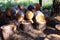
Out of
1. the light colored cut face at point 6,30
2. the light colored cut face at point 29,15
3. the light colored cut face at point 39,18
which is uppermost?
the light colored cut face at point 29,15

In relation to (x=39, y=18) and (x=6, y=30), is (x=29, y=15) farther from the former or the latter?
(x=6, y=30)

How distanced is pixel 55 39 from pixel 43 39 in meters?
0.11

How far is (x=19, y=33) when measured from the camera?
141 centimetres

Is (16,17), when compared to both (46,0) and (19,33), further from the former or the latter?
(46,0)

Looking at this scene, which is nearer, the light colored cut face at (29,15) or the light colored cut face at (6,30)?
the light colored cut face at (6,30)

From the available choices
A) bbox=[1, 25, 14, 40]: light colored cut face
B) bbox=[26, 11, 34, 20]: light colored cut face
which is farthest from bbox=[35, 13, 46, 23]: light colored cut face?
bbox=[1, 25, 14, 40]: light colored cut face

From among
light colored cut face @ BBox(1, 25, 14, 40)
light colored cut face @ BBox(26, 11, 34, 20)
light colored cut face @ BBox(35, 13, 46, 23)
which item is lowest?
light colored cut face @ BBox(1, 25, 14, 40)

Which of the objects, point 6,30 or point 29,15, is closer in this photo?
point 6,30

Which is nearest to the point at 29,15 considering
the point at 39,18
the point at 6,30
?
the point at 39,18

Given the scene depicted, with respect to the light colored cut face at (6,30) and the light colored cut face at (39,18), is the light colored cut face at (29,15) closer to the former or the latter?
the light colored cut face at (39,18)

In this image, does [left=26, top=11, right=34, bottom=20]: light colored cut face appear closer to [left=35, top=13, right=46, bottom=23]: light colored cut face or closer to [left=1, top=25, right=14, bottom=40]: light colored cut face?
[left=35, top=13, right=46, bottom=23]: light colored cut face

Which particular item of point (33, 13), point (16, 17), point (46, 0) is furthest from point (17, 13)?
point (46, 0)

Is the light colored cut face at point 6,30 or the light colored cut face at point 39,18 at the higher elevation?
the light colored cut face at point 39,18

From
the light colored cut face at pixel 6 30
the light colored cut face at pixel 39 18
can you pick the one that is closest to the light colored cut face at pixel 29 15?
the light colored cut face at pixel 39 18
